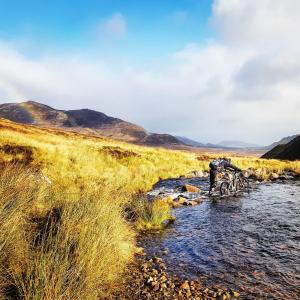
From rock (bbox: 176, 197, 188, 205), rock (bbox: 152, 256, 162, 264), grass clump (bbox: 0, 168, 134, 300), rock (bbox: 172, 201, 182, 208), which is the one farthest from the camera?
rock (bbox: 176, 197, 188, 205)

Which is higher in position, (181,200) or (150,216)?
(150,216)

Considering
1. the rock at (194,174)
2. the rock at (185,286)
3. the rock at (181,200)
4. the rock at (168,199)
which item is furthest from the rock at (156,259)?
the rock at (194,174)

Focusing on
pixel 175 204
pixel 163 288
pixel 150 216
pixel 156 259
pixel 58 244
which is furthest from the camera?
pixel 175 204

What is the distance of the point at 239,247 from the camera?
392 inches

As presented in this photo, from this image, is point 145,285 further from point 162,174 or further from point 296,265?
point 162,174

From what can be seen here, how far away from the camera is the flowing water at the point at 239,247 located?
25.0ft

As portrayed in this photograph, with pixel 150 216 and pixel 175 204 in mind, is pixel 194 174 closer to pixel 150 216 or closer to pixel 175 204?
pixel 175 204

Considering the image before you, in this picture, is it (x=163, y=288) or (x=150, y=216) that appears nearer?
(x=163, y=288)

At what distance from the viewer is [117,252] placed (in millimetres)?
8016

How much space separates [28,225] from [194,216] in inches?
A: 315

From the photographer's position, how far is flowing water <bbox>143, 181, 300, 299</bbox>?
25.0ft

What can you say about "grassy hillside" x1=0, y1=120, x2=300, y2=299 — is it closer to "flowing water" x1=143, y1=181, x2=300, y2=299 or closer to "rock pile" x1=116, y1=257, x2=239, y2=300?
"rock pile" x1=116, y1=257, x2=239, y2=300

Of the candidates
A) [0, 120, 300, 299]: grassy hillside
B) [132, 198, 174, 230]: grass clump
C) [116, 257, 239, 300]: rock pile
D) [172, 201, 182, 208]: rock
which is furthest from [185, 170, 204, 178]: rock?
[116, 257, 239, 300]: rock pile

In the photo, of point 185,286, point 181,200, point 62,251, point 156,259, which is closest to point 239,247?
point 156,259
